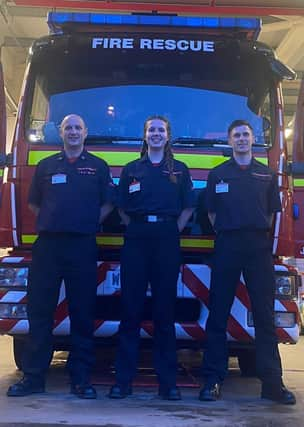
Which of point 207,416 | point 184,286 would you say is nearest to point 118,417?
point 207,416

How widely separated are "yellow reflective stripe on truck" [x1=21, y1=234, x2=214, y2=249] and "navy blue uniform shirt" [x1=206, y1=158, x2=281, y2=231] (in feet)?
1.08

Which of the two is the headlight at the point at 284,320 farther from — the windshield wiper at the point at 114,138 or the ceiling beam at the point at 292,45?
the ceiling beam at the point at 292,45

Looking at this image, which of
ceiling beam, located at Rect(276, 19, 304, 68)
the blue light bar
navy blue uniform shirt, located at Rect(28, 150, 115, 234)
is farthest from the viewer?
ceiling beam, located at Rect(276, 19, 304, 68)

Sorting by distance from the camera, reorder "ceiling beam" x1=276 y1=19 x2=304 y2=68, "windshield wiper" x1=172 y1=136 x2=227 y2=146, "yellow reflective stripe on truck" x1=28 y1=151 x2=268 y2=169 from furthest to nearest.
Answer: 1. "ceiling beam" x1=276 y1=19 x2=304 y2=68
2. "windshield wiper" x1=172 y1=136 x2=227 y2=146
3. "yellow reflective stripe on truck" x1=28 y1=151 x2=268 y2=169

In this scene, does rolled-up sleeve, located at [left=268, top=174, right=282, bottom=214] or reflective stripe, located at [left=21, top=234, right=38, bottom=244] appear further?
reflective stripe, located at [left=21, top=234, right=38, bottom=244]

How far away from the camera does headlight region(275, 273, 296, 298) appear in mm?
5547

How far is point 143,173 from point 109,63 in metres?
1.27

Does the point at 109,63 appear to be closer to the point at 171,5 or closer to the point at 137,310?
the point at 171,5

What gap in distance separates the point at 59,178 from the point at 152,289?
3.43 ft

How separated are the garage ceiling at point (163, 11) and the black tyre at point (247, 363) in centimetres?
315

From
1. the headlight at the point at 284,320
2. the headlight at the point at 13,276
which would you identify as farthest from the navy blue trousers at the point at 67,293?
the headlight at the point at 284,320

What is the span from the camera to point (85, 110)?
19.4 feet

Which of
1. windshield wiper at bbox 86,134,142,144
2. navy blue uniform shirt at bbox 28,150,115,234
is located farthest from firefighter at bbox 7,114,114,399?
windshield wiper at bbox 86,134,142,144

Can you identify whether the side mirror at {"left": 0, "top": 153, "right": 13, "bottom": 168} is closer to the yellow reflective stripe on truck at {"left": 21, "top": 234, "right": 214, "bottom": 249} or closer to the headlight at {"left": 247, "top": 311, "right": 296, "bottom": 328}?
the yellow reflective stripe on truck at {"left": 21, "top": 234, "right": 214, "bottom": 249}
